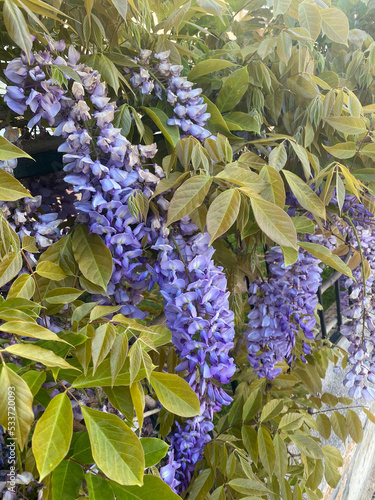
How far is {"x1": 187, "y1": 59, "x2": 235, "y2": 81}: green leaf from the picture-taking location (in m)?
0.75

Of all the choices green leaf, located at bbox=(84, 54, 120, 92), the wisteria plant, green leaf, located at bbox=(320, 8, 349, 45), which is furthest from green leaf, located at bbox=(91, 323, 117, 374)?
green leaf, located at bbox=(320, 8, 349, 45)

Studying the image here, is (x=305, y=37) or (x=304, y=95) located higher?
(x=305, y=37)

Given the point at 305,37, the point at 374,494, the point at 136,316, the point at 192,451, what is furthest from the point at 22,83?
the point at 374,494

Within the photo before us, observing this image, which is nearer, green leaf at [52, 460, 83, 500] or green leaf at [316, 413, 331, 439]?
green leaf at [52, 460, 83, 500]

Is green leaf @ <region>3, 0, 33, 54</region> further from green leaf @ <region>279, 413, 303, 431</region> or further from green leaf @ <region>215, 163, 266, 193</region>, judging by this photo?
green leaf @ <region>279, 413, 303, 431</region>

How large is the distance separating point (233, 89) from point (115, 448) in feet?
2.10

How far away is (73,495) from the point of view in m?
0.48

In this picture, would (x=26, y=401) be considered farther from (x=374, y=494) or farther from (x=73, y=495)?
(x=374, y=494)

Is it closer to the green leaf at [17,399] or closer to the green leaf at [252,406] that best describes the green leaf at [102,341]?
the green leaf at [17,399]

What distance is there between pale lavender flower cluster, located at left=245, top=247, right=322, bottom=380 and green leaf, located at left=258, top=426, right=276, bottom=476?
151mm

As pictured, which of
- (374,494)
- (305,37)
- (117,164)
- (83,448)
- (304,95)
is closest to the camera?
(83,448)

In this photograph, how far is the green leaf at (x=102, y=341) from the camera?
478 millimetres

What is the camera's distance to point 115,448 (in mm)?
424

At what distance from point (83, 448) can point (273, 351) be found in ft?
1.96
